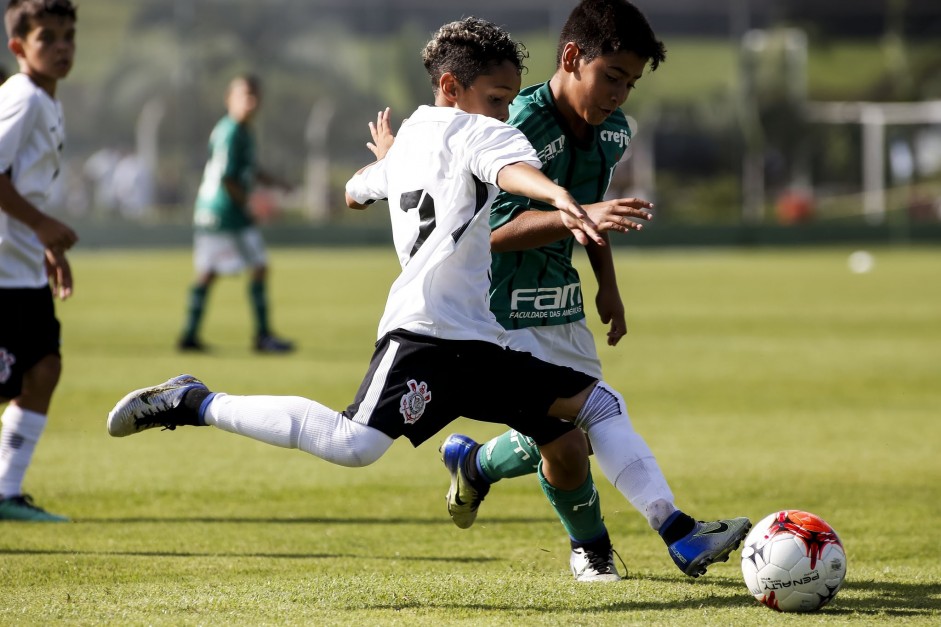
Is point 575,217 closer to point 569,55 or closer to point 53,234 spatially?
point 569,55

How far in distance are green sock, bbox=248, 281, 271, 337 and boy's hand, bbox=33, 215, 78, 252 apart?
7971 mm

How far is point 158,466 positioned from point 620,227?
473cm

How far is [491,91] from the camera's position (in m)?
4.69

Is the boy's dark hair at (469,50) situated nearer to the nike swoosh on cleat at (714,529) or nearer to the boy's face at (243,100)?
the nike swoosh on cleat at (714,529)

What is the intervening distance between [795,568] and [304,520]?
2770mm

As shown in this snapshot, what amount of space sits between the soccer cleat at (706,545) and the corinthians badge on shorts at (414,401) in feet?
3.12

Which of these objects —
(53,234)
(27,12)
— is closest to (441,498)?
(53,234)

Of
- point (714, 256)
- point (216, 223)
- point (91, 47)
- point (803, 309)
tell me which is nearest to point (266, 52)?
point (91, 47)

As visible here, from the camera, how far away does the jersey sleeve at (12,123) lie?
235 inches

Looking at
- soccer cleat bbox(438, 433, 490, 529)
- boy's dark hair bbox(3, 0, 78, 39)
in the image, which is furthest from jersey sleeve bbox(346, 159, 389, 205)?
boy's dark hair bbox(3, 0, 78, 39)

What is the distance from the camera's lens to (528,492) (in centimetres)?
741

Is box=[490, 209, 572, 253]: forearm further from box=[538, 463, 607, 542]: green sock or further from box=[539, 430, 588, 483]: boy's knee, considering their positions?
box=[538, 463, 607, 542]: green sock

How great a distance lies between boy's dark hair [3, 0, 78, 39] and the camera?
612 centimetres

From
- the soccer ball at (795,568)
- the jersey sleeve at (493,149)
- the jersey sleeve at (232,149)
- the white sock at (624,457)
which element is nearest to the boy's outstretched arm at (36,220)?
the jersey sleeve at (493,149)
